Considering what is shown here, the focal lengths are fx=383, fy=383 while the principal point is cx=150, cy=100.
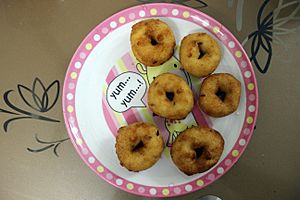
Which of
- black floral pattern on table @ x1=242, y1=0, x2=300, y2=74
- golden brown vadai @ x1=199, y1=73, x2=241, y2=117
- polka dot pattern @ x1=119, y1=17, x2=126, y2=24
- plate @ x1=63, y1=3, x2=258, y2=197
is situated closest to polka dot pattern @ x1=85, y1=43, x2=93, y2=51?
plate @ x1=63, y1=3, x2=258, y2=197

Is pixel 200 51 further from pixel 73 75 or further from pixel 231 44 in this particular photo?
pixel 73 75

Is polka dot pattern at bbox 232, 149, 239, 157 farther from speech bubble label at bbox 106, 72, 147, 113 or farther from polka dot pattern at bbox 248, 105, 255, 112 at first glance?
speech bubble label at bbox 106, 72, 147, 113

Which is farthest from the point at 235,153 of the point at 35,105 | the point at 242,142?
the point at 35,105

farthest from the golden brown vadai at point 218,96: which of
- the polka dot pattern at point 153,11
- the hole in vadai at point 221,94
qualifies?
the polka dot pattern at point 153,11

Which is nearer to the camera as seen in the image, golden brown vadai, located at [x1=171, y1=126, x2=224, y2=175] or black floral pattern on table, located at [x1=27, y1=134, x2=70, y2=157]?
golden brown vadai, located at [x1=171, y1=126, x2=224, y2=175]

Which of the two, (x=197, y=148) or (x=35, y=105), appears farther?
(x=35, y=105)

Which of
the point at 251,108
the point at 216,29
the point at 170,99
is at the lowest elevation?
the point at 251,108
